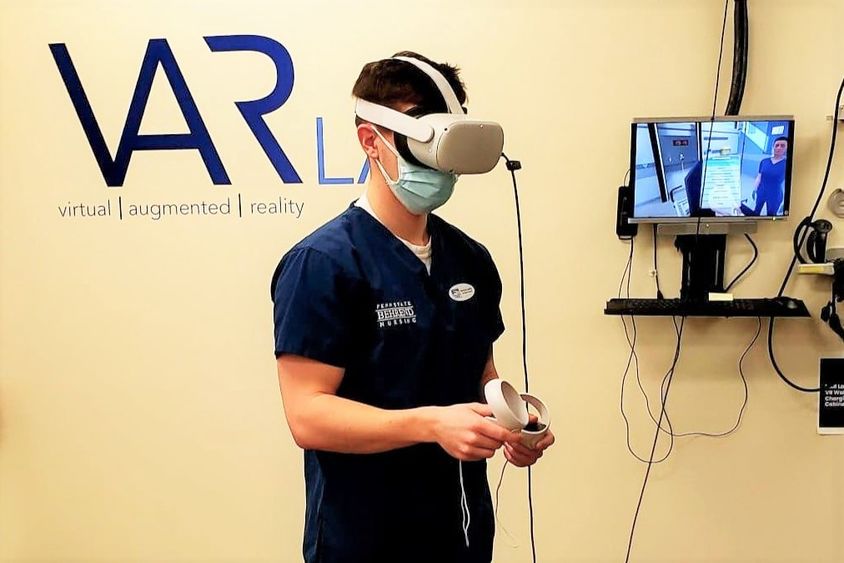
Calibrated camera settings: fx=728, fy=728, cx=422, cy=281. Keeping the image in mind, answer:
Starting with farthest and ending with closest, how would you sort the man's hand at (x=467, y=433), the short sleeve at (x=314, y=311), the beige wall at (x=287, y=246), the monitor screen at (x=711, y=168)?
the beige wall at (x=287, y=246), the monitor screen at (x=711, y=168), the short sleeve at (x=314, y=311), the man's hand at (x=467, y=433)

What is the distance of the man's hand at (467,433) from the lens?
103 centimetres

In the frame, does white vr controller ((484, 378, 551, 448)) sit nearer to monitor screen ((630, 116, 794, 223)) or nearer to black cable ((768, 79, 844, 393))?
monitor screen ((630, 116, 794, 223))

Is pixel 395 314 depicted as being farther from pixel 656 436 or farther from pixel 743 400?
pixel 743 400

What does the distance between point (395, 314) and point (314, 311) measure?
0.14m

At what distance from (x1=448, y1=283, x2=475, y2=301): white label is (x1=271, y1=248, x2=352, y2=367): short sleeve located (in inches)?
8.4

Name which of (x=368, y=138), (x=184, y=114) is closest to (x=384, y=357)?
(x=368, y=138)

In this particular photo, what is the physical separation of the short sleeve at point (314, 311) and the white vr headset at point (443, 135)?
0.23 m

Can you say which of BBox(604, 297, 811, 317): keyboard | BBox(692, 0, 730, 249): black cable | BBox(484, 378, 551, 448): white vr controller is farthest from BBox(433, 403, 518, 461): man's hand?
BBox(692, 0, 730, 249): black cable

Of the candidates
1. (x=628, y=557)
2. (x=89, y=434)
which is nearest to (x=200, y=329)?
(x=89, y=434)

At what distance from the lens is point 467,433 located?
3.38 feet

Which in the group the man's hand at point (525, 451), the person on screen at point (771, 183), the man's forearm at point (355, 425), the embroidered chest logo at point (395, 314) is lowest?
the man's hand at point (525, 451)

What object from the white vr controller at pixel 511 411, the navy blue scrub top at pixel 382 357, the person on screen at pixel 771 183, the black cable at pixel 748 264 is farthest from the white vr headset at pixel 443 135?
the black cable at pixel 748 264

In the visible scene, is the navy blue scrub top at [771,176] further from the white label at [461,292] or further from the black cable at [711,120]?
the white label at [461,292]

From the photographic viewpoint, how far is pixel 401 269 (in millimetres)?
1239
